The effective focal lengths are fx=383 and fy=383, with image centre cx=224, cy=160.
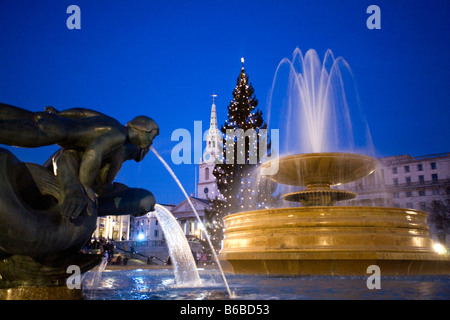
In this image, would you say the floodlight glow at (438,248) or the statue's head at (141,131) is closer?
the statue's head at (141,131)

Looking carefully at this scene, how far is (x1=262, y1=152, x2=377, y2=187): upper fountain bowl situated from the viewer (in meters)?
10.2

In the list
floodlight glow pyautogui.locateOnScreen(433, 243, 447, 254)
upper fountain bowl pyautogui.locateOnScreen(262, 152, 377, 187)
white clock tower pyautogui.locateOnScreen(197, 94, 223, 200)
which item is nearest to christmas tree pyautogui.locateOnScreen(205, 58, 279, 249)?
floodlight glow pyautogui.locateOnScreen(433, 243, 447, 254)

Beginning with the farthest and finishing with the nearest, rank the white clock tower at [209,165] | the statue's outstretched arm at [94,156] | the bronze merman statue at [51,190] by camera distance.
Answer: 1. the white clock tower at [209,165]
2. the statue's outstretched arm at [94,156]
3. the bronze merman statue at [51,190]

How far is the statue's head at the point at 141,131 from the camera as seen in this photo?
12.5ft

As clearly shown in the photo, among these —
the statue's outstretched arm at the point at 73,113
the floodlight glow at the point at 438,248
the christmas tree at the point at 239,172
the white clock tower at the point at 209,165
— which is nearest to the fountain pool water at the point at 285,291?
the statue's outstretched arm at the point at 73,113

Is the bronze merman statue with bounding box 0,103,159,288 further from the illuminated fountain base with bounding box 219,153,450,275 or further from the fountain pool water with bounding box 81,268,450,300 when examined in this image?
the illuminated fountain base with bounding box 219,153,450,275

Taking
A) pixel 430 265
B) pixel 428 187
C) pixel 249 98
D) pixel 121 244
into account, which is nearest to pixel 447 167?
pixel 428 187

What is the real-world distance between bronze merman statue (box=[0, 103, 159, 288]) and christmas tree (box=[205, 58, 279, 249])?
2794cm

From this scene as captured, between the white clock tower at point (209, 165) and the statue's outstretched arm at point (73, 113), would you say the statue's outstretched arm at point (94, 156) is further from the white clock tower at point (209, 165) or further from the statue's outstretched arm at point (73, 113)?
the white clock tower at point (209, 165)

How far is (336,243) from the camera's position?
759 centimetres

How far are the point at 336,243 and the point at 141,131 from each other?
17.1 ft

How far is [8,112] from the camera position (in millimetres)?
3211

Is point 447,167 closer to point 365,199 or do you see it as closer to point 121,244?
point 365,199

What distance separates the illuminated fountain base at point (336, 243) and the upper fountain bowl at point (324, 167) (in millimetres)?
2415
